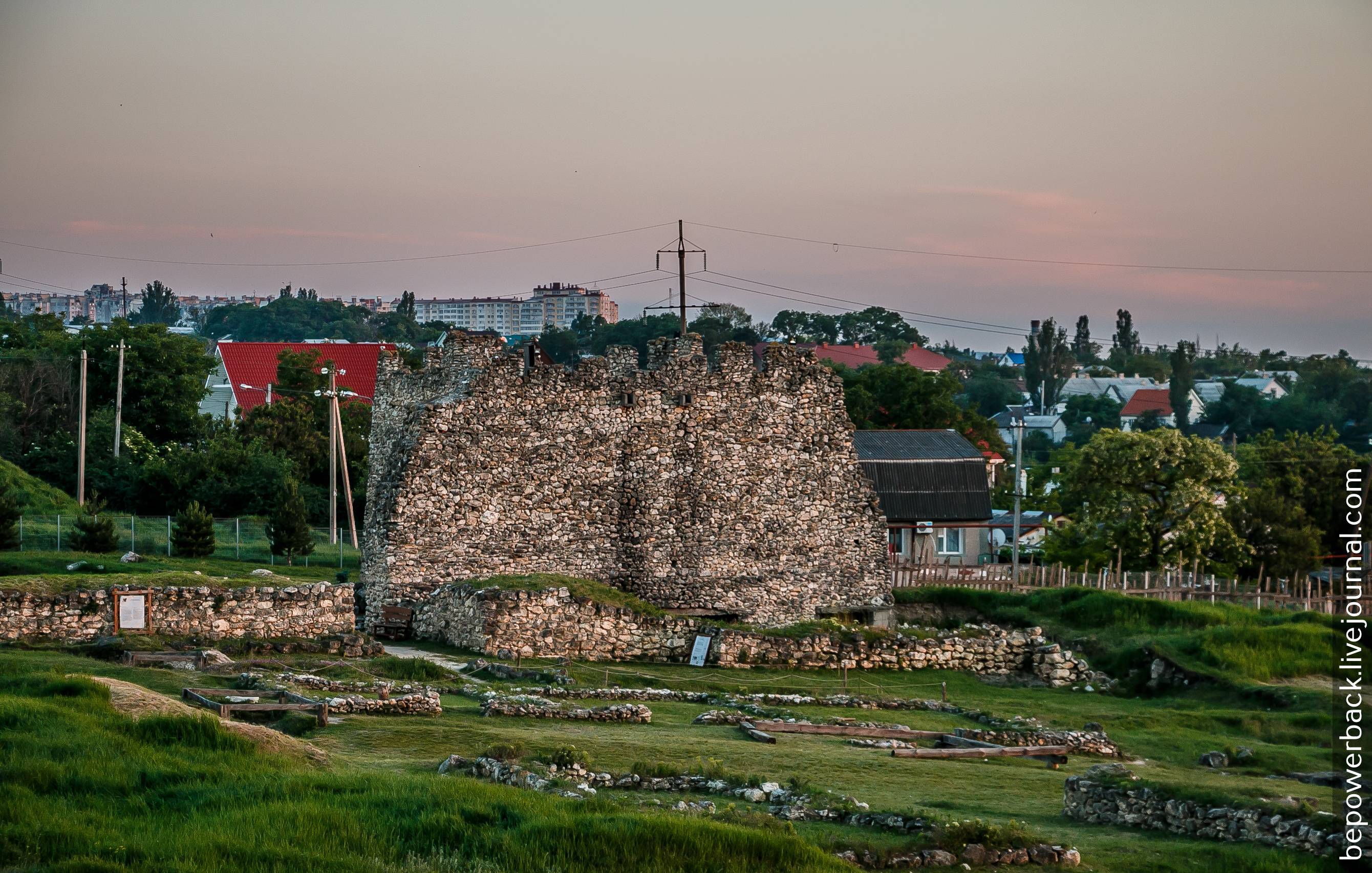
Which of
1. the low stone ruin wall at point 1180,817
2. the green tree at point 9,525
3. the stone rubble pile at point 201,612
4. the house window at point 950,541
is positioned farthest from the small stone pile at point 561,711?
the house window at point 950,541

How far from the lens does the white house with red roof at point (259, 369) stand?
8794cm

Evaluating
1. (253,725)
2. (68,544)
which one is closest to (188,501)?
(68,544)

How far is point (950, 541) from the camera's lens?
190 feet

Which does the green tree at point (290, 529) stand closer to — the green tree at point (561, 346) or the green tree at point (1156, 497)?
the green tree at point (1156, 497)

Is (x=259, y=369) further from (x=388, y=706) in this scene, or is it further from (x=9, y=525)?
(x=388, y=706)

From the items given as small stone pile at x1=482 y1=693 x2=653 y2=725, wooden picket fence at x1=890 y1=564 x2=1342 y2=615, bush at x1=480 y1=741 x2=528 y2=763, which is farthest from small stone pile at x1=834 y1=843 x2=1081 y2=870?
wooden picket fence at x1=890 y1=564 x2=1342 y2=615

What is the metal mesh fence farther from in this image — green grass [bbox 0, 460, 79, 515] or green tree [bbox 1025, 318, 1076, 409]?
green tree [bbox 1025, 318, 1076, 409]

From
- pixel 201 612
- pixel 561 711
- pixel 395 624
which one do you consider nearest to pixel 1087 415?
pixel 395 624

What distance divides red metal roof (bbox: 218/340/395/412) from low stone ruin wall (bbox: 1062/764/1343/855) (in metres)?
71.8

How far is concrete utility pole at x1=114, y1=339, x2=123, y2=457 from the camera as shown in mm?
54500

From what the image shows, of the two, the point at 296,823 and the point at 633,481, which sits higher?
the point at 633,481

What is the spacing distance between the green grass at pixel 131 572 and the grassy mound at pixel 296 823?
1268 centimetres

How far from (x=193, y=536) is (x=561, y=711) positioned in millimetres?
21316

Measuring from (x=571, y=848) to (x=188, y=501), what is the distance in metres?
40.3
